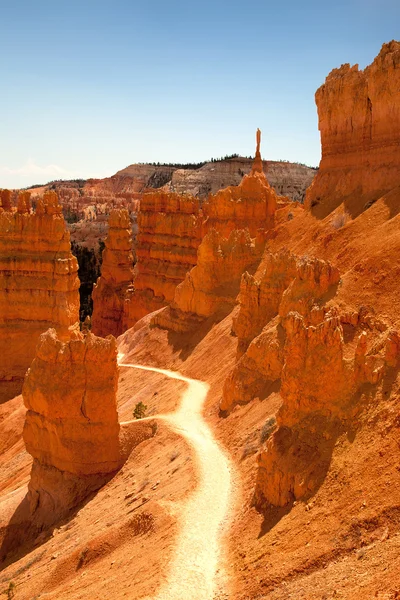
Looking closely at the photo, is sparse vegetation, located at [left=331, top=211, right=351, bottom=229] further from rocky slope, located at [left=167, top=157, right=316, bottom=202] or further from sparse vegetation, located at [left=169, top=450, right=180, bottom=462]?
rocky slope, located at [left=167, top=157, right=316, bottom=202]

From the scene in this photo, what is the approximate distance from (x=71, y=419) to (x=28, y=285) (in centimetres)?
1651

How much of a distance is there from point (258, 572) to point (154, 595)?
200cm

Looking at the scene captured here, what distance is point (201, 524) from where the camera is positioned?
45.7 feet

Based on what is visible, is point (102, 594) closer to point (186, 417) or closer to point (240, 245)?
point (186, 417)

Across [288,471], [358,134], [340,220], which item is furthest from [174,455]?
[358,134]

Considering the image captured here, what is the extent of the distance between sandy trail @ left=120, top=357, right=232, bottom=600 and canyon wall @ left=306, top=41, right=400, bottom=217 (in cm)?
1424

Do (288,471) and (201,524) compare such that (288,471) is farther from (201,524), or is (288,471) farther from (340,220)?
(340,220)

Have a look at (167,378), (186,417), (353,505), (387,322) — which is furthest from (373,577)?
(167,378)

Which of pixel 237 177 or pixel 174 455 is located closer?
pixel 174 455

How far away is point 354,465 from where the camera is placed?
39.8 ft

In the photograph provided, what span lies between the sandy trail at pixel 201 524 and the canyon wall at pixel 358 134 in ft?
46.7

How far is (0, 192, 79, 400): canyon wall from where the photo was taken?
34219mm

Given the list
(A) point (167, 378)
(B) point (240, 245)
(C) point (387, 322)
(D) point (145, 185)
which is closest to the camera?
(C) point (387, 322)

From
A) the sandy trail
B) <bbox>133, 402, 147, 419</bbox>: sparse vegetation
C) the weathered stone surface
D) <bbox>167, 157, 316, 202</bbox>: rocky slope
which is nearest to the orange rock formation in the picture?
the weathered stone surface
